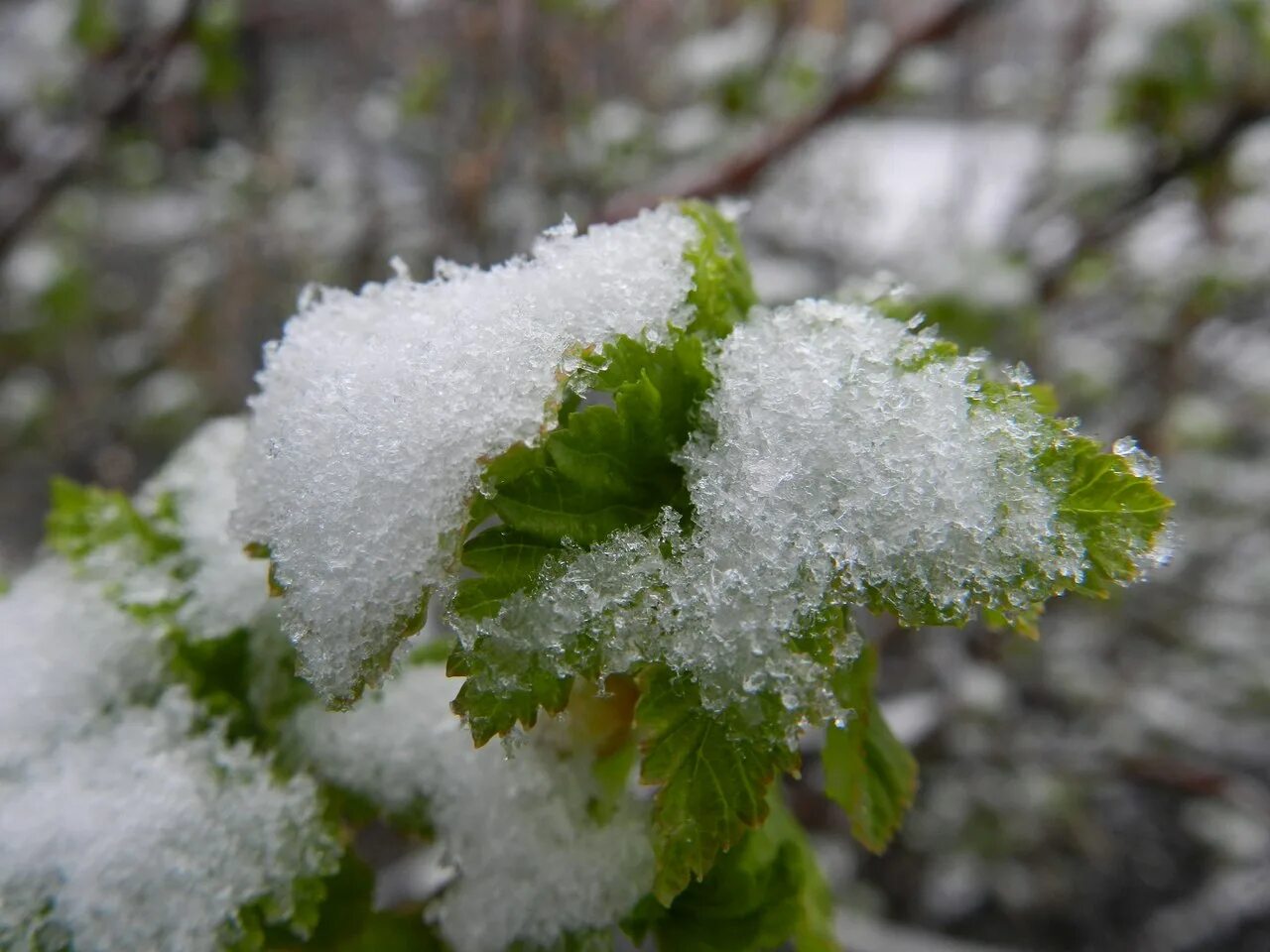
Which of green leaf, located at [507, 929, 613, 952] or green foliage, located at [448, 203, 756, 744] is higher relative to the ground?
green foliage, located at [448, 203, 756, 744]

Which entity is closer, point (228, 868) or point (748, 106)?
point (228, 868)

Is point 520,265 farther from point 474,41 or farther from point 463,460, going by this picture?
point 474,41

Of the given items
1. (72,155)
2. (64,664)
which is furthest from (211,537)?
(72,155)

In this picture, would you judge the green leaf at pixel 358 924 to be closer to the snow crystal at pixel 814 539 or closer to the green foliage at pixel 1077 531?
the snow crystal at pixel 814 539

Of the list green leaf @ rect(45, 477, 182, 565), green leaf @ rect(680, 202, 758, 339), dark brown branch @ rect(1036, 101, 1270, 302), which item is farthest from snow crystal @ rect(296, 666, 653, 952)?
dark brown branch @ rect(1036, 101, 1270, 302)

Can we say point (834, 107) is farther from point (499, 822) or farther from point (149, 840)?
point (149, 840)

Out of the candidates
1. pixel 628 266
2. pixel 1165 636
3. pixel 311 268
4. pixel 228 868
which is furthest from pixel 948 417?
pixel 311 268

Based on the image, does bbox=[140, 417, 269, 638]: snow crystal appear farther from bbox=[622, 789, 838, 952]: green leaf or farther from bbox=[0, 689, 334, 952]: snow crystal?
bbox=[622, 789, 838, 952]: green leaf

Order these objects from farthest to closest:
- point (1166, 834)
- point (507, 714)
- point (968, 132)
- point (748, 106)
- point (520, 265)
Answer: point (748, 106) → point (1166, 834) → point (968, 132) → point (520, 265) → point (507, 714)
